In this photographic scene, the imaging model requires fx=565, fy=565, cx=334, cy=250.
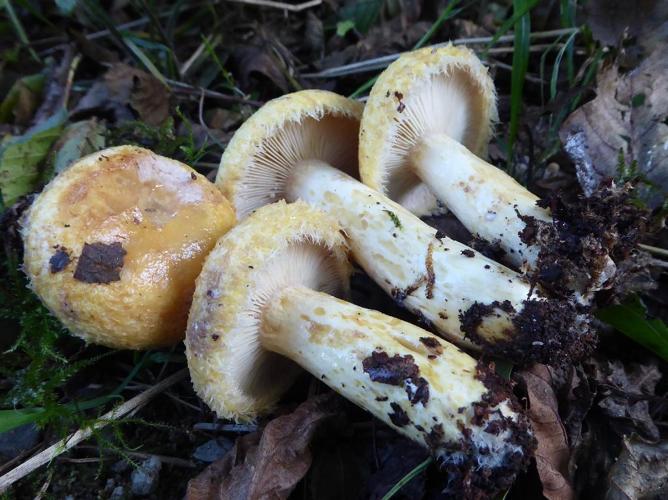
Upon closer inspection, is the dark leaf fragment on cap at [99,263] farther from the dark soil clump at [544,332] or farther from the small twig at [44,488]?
the dark soil clump at [544,332]

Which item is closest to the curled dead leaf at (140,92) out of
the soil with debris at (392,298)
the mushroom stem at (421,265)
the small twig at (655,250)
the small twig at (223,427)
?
the soil with debris at (392,298)

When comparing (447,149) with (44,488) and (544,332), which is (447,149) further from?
(44,488)

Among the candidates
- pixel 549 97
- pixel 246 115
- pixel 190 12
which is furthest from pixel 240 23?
pixel 549 97

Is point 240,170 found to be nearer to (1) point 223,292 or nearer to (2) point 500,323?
(1) point 223,292

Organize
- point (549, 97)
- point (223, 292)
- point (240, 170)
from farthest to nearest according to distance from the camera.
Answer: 1. point (549, 97)
2. point (240, 170)
3. point (223, 292)

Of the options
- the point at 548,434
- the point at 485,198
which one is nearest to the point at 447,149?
the point at 485,198

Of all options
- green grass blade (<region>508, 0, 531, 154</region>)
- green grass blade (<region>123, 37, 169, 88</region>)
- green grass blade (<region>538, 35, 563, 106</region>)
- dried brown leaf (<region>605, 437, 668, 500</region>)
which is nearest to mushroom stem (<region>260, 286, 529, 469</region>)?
dried brown leaf (<region>605, 437, 668, 500</region>)
